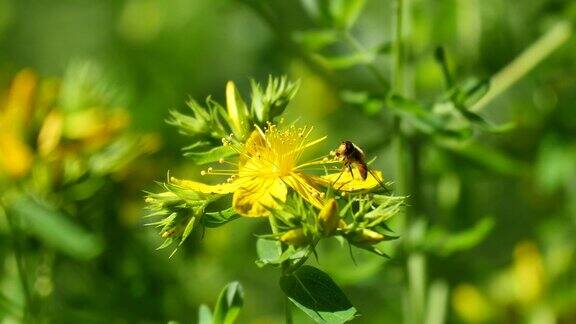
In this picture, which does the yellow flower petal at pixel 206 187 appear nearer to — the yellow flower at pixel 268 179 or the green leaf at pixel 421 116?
the yellow flower at pixel 268 179

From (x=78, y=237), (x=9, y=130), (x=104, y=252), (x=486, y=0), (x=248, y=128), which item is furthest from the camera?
(x=486, y=0)

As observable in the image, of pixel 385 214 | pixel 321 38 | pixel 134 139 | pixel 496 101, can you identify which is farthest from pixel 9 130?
pixel 496 101

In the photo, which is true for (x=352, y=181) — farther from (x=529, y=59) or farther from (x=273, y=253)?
(x=529, y=59)

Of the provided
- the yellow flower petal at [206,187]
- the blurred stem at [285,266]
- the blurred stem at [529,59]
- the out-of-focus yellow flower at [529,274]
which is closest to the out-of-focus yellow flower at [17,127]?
the yellow flower petal at [206,187]

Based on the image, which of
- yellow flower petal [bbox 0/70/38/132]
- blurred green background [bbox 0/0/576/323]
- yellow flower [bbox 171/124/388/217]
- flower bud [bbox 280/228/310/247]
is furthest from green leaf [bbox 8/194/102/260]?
flower bud [bbox 280/228/310/247]

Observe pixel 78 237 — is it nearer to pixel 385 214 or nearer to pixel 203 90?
pixel 385 214

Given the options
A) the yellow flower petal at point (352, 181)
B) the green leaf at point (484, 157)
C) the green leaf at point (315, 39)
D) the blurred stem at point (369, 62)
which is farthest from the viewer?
the green leaf at point (484, 157)
